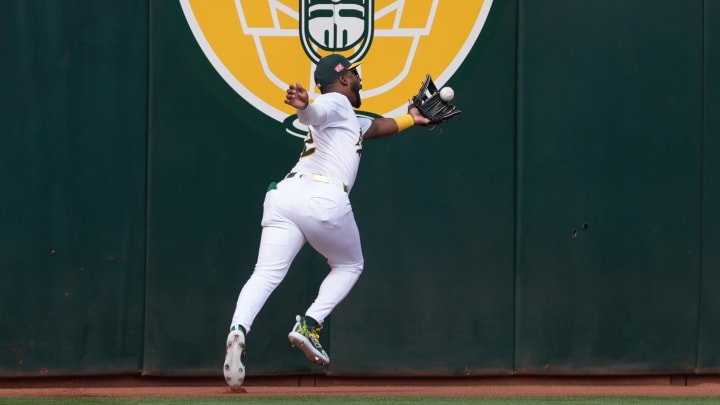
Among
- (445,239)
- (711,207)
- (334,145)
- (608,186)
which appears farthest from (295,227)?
(711,207)

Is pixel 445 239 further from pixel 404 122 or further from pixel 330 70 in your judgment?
pixel 330 70

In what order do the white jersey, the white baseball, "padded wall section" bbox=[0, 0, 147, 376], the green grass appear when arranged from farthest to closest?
1. "padded wall section" bbox=[0, 0, 147, 376]
2. the green grass
3. the white baseball
4. the white jersey

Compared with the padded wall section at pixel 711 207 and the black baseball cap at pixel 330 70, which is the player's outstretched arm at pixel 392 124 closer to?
the black baseball cap at pixel 330 70

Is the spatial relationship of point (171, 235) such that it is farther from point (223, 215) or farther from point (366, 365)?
point (366, 365)

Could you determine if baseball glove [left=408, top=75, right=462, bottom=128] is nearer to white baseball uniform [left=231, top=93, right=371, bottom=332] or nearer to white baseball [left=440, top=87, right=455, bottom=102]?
white baseball [left=440, top=87, right=455, bottom=102]

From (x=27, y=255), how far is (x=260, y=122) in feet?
5.47

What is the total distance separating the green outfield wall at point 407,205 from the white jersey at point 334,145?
1.50m

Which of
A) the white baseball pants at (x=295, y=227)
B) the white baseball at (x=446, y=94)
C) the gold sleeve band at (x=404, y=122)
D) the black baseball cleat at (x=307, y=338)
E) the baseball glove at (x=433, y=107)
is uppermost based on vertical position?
the white baseball at (x=446, y=94)

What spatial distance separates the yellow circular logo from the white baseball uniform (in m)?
1.49

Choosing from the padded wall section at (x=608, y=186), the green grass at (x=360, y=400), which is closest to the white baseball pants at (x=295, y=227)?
the green grass at (x=360, y=400)

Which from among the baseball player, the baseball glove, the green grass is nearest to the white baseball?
the baseball glove

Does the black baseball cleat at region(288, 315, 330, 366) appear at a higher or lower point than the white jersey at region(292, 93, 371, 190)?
lower

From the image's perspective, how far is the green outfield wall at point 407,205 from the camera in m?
7.09

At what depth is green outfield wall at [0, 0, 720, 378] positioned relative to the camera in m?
7.09
